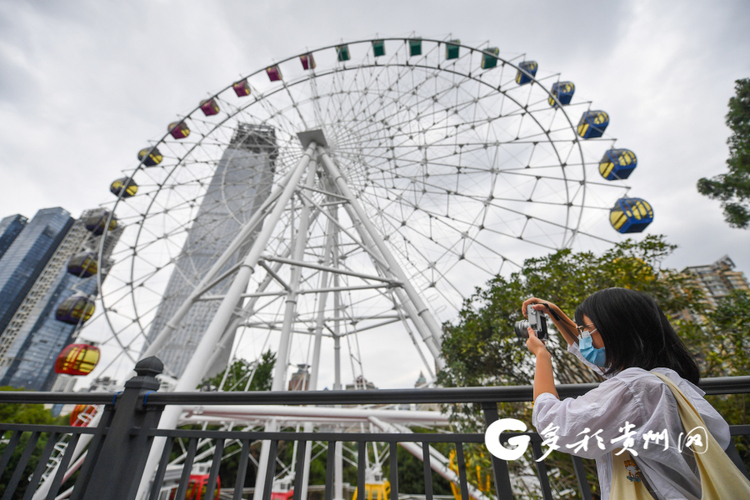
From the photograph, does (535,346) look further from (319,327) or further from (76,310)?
(76,310)

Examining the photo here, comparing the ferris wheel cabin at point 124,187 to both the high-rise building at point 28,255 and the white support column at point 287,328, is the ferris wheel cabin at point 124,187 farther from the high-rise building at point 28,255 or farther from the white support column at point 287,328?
the high-rise building at point 28,255

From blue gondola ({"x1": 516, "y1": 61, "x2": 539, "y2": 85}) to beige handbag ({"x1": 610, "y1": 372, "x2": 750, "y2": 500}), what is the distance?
38.3 ft

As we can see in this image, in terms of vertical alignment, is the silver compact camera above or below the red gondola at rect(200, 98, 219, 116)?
below

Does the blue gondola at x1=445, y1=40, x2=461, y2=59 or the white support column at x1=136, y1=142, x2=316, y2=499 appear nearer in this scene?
the white support column at x1=136, y1=142, x2=316, y2=499

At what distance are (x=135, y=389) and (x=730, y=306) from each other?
712cm

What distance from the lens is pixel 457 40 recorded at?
1178cm

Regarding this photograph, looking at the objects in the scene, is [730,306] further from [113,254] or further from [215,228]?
[113,254]

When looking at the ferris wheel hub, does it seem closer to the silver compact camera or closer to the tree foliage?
the tree foliage

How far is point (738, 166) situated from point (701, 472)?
12.8 metres

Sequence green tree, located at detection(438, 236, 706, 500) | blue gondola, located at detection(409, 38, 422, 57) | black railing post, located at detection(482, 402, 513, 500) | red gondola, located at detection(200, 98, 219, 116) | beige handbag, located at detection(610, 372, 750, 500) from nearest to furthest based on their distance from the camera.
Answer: beige handbag, located at detection(610, 372, 750, 500)
black railing post, located at detection(482, 402, 513, 500)
green tree, located at detection(438, 236, 706, 500)
blue gondola, located at detection(409, 38, 422, 57)
red gondola, located at detection(200, 98, 219, 116)

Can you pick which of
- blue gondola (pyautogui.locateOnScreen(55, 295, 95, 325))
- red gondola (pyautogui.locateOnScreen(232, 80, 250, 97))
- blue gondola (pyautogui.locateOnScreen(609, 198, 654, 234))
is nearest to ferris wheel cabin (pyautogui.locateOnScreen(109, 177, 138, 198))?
blue gondola (pyautogui.locateOnScreen(55, 295, 95, 325))

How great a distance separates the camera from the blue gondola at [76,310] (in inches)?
481

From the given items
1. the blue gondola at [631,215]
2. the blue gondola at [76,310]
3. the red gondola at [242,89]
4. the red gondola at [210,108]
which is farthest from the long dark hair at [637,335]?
the blue gondola at [76,310]

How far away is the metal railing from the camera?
4.75 feet
